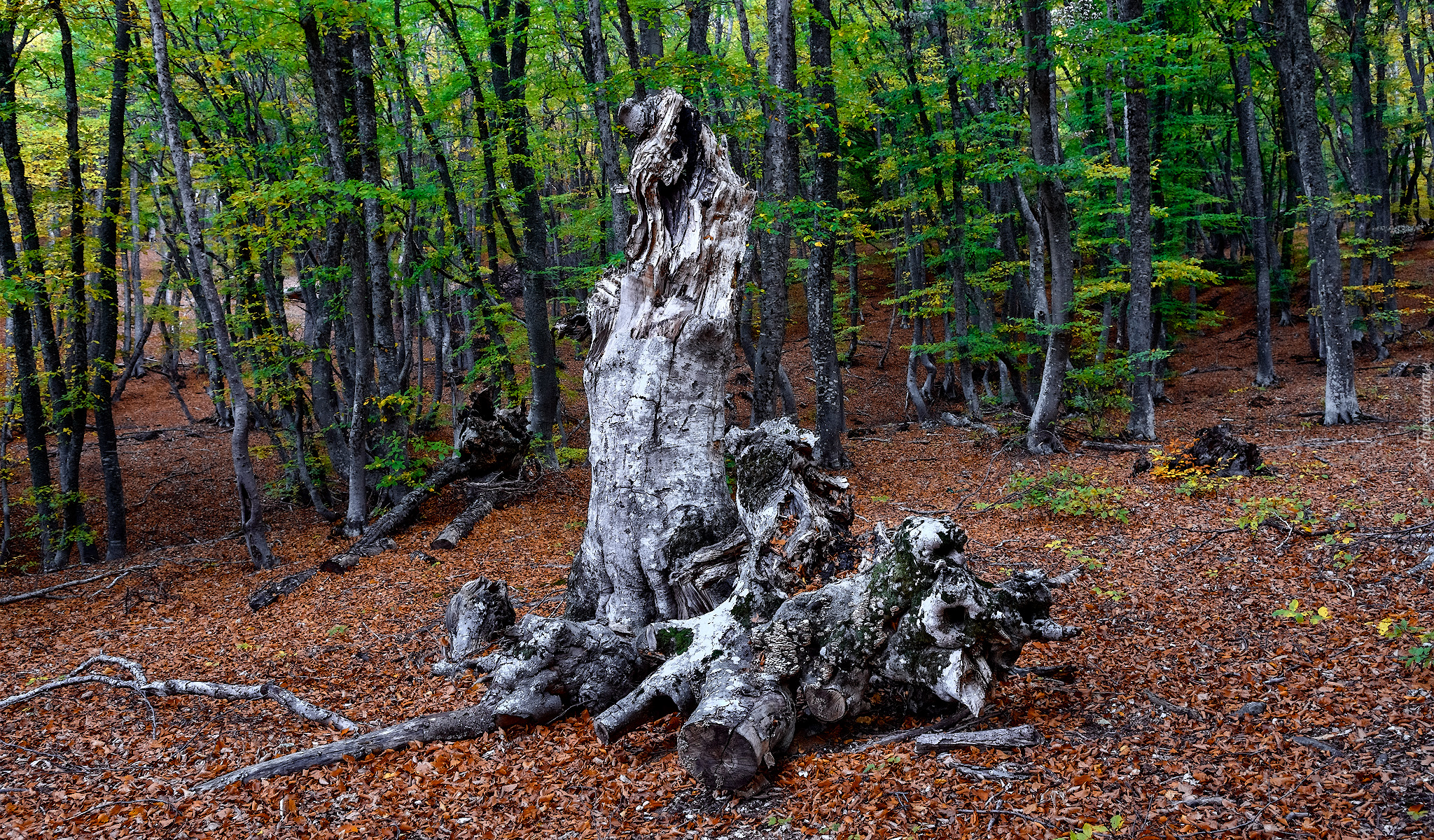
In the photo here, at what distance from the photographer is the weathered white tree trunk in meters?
5.19

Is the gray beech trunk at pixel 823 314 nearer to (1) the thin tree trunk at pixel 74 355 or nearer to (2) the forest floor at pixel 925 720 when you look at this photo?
(2) the forest floor at pixel 925 720

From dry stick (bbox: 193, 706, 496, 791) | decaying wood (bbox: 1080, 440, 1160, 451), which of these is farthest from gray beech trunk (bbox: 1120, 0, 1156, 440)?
dry stick (bbox: 193, 706, 496, 791)

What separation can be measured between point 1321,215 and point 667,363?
40.9 ft

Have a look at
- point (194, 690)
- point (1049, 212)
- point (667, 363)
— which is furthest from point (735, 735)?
point (1049, 212)

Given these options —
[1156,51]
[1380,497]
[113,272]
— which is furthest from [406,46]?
[1380,497]

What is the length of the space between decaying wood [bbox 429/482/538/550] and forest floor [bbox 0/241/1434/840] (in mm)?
363

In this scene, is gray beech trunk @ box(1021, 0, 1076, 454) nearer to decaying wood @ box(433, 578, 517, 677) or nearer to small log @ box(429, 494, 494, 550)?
small log @ box(429, 494, 494, 550)

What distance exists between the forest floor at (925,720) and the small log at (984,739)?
0.04 meters

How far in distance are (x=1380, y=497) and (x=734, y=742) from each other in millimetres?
7086

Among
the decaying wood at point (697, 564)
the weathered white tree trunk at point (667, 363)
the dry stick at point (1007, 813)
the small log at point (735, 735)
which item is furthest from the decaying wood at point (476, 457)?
the dry stick at point (1007, 813)

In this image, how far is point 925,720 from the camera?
4.08 metres

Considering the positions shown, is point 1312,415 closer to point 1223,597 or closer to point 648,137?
point 1223,597

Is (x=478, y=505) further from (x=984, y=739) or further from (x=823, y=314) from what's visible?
(x=984, y=739)

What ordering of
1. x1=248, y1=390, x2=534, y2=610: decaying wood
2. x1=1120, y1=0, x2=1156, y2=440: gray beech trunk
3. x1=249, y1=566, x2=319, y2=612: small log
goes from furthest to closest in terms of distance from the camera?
1. x1=1120, y1=0, x2=1156, y2=440: gray beech trunk
2. x1=248, y1=390, x2=534, y2=610: decaying wood
3. x1=249, y1=566, x2=319, y2=612: small log
